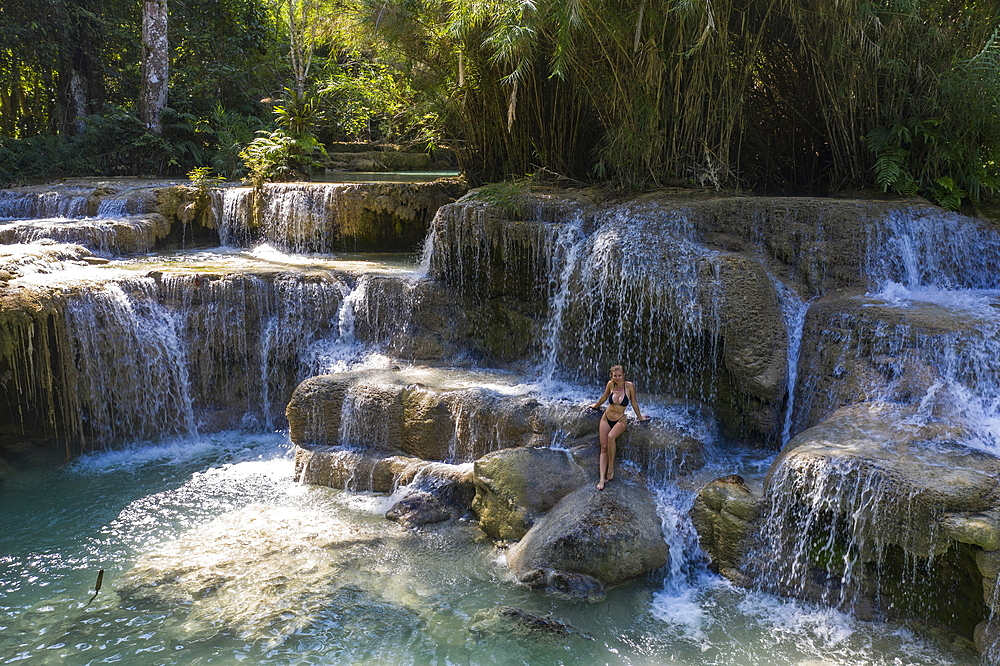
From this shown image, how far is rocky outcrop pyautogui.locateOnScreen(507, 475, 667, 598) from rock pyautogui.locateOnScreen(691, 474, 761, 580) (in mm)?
A: 313

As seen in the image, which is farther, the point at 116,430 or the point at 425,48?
the point at 425,48

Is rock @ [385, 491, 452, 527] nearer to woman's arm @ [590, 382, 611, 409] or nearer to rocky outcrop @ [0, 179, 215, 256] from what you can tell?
woman's arm @ [590, 382, 611, 409]

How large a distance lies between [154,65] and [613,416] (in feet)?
39.4

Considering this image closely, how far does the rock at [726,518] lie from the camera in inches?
214

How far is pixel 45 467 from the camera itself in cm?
754

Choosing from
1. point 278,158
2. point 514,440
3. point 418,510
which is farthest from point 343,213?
point 418,510

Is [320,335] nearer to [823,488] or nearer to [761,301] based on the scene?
[761,301]

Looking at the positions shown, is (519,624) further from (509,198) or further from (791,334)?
(509,198)

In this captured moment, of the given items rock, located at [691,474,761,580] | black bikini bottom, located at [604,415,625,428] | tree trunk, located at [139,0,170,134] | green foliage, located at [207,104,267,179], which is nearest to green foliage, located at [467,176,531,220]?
black bikini bottom, located at [604,415,625,428]

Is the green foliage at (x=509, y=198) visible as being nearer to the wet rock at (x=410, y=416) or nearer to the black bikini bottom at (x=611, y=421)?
the wet rock at (x=410, y=416)

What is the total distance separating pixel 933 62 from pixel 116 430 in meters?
9.24

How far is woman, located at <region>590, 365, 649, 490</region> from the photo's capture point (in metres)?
6.13

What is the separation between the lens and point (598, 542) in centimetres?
547

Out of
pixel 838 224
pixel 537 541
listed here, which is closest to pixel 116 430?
pixel 537 541
